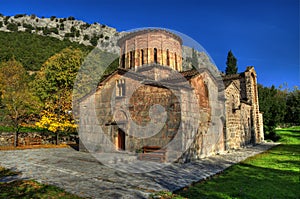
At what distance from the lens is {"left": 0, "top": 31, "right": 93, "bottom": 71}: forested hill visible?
3794 cm

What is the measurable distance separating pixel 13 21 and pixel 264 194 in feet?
255

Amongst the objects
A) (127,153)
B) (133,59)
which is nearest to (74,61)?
(133,59)

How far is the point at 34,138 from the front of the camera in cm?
1862

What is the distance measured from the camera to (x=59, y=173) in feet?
23.3

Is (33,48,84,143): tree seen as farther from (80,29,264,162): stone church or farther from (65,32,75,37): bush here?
(65,32,75,37): bush

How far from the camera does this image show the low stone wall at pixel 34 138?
17.0 m

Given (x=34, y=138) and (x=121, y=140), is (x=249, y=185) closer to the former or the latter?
(x=121, y=140)

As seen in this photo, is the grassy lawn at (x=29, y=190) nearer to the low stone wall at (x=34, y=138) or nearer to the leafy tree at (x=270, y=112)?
the low stone wall at (x=34, y=138)

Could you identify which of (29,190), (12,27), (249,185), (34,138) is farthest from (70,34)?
(249,185)

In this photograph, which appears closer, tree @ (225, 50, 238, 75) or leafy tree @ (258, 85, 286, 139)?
leafy tree @ (258, 85, 286, 139)

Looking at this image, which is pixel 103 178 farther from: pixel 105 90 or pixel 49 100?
pixel 49 100

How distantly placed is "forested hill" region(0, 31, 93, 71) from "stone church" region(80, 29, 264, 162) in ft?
75.6

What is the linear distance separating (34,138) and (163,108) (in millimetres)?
14492

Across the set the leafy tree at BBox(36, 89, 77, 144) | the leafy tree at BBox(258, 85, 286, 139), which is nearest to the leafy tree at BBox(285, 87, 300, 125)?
the leafy tree at BBox(258, 85, 286, 139)
